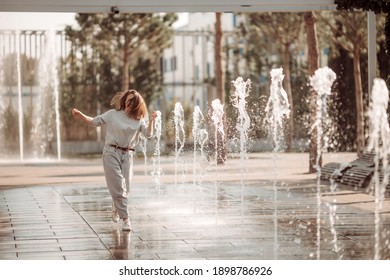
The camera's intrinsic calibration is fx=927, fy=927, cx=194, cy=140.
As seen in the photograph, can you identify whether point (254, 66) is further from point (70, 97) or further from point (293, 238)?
point (293, 238)

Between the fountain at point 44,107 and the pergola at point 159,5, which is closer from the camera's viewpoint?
the pergola at point 159,5

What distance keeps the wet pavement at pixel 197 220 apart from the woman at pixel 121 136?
370 mm

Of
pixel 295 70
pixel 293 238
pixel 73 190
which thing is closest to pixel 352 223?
pixel 293 238

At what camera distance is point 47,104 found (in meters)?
32.0

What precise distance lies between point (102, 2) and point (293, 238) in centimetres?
602

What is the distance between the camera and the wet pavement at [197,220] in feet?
27.3

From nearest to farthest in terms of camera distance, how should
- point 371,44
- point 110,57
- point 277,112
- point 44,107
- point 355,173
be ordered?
point 355,173, point 371,44, point 44,107, point 277,112, point 110,57

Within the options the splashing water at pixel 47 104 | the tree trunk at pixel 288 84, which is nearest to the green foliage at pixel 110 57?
the splashing water at pixel 47 104

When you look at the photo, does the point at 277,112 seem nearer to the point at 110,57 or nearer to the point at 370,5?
the point at 110,57

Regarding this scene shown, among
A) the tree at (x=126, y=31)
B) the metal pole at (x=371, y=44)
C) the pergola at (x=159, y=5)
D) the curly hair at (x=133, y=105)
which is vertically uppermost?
the tree at (x=126, y=31)

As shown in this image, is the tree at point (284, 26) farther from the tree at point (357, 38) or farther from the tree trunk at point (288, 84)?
the tree at point (357, 38)

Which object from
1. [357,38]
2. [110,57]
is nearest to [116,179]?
[357,38]

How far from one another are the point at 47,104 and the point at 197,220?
72.7ft

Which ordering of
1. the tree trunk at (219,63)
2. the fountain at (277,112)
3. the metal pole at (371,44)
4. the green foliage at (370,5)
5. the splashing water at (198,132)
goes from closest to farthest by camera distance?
the green foliage at (370,5), the metal pole at (371,44), the tree trunk at (219,63), the splashing water at (198,132), the fountain at (277,112)
